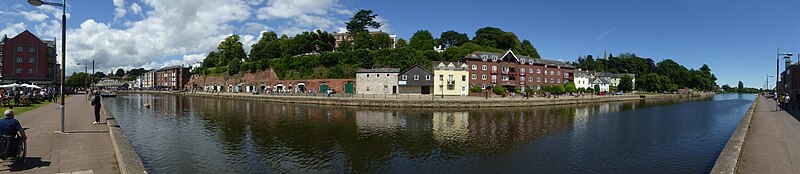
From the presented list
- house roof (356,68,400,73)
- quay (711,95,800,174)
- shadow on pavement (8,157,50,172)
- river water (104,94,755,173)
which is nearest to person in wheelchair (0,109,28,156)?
shadow on pavement (8,157,50,172)

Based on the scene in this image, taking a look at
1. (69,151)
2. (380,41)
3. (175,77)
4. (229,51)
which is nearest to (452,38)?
(380,41)

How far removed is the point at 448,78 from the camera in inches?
2210

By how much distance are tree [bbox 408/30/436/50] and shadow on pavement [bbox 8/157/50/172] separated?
62.0 metres

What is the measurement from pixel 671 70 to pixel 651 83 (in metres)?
37.2

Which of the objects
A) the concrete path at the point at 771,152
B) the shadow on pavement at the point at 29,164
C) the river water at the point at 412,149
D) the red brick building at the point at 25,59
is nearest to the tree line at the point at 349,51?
the red brick building at the point at 25,59

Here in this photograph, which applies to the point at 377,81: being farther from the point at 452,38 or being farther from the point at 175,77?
the point at 175,77

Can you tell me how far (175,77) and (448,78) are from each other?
87943mm

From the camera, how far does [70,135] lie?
12508mm

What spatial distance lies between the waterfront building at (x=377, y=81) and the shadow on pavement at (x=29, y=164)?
46.5 metres

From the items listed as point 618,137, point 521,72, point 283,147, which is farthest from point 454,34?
point 283,147

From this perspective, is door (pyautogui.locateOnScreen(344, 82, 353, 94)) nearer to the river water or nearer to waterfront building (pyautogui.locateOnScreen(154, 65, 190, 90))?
the river water

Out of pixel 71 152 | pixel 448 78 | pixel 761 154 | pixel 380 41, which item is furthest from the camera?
pixel 380 41

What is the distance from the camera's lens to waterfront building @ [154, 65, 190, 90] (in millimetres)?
109062

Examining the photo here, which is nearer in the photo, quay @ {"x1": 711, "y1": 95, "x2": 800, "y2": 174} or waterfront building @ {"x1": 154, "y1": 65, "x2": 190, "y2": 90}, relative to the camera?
quay @ {"x1": 711, "y1": 95, "x2": 800, "y2": 174}
